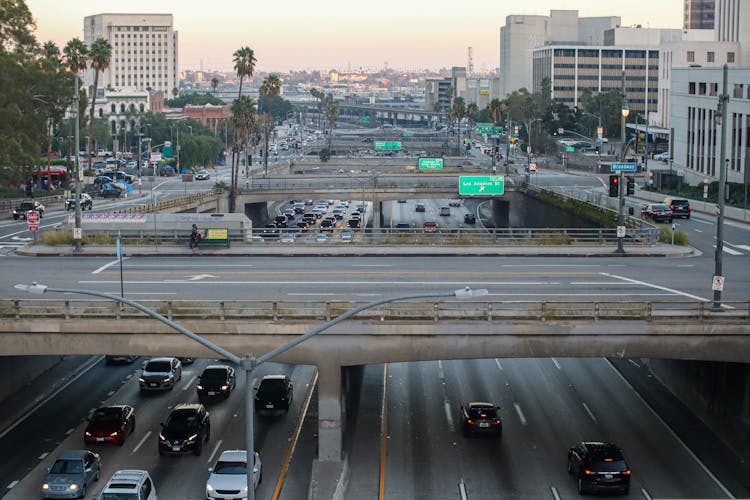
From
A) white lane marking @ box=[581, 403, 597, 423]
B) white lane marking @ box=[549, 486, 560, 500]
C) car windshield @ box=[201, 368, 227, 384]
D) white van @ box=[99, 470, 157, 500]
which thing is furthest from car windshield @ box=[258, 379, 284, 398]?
white lane marking @ box=[549, 486, 560, 500]

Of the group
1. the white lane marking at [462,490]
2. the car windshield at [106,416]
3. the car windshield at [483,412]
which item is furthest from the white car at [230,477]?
the car windshield at [483,412]

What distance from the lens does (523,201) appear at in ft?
332

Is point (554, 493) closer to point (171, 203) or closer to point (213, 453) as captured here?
point (213, 453)

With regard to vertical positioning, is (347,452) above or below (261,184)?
below

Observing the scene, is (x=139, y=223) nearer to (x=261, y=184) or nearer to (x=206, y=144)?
(x=261, y=184)

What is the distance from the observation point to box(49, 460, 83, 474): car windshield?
30391 millimetres

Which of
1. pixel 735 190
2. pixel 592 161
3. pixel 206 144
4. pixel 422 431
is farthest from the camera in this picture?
pixel 206 144

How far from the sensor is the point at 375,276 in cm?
4419

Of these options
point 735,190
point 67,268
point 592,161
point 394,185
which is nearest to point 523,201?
point 394,185

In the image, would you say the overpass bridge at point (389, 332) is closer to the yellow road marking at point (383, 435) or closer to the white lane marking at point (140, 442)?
the yellow road marking at point (383, 435)

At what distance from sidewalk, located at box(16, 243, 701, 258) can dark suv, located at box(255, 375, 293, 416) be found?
13220mm

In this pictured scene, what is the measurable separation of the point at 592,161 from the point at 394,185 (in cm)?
5380

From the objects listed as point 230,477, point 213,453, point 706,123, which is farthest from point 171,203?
point 230,477

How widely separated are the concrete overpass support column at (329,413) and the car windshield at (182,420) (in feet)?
17.2
